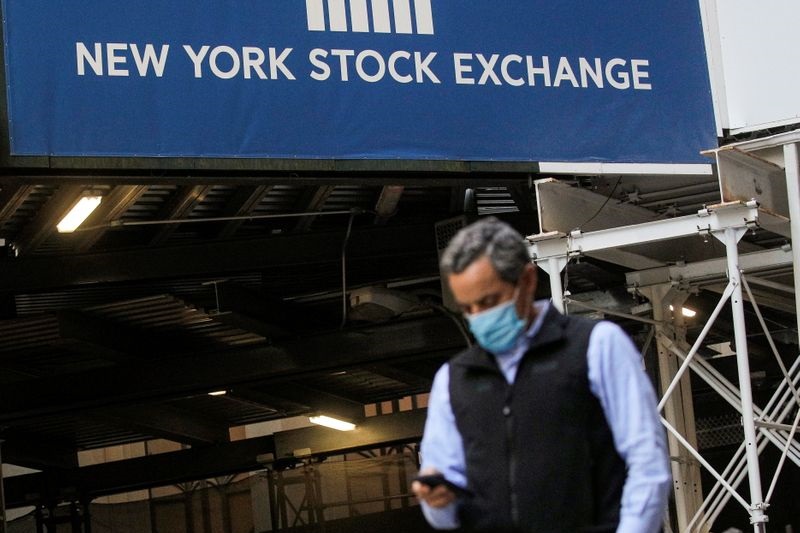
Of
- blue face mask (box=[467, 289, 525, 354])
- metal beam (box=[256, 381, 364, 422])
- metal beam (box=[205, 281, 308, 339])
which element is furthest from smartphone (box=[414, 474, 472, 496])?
metal beam (box=[256, 381, 364, 422])

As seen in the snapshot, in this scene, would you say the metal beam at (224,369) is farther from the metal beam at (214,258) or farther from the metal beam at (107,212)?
the metal beam at (107,212)

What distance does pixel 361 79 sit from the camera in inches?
476

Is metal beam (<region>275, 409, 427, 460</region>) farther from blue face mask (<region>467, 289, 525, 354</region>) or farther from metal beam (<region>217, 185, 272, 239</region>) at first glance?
blue face mask (<region>467, 289, 525, 354</region>)

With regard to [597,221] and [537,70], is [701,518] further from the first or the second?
[537,70]

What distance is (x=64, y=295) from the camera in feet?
52.6

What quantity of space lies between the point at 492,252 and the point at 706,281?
10.5 metres

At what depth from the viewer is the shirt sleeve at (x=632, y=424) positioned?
13.8ft

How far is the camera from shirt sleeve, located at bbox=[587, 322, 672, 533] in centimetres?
422

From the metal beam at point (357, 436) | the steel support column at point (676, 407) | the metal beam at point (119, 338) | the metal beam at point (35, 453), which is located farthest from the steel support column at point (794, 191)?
the metal beam at point (35, 453)

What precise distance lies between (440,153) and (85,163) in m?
3.17

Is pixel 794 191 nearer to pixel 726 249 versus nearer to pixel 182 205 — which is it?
pixel 726 249

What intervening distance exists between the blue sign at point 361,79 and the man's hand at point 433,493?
23.6 feet

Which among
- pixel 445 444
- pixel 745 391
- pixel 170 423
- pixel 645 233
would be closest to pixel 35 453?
pixel 170 423

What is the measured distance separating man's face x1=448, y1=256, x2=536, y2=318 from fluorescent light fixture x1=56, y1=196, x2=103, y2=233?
851 cm
